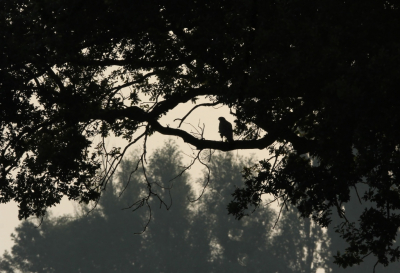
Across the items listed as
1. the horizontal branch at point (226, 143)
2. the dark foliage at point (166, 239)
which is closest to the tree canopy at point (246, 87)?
the horizontal branch at point (226, 143)

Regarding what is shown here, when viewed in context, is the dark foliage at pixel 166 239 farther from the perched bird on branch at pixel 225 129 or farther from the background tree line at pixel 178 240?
the perched bird on branch at pixel 225 129

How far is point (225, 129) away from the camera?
13.7 meters

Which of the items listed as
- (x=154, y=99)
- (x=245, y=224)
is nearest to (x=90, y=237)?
(x=245, y=224)

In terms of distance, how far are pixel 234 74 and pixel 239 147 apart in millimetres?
1961

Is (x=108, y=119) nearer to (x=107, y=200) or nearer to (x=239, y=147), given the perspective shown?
(x=239, y=147)

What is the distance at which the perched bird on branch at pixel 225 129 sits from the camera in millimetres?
13664

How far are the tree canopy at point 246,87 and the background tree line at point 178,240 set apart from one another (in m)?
58.5

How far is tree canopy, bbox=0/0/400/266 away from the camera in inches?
365

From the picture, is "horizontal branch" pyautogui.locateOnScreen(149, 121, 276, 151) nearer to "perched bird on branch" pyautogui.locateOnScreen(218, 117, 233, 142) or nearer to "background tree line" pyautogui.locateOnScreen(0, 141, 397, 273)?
"perched bird on branch" pyautogui.locateOnScreen(218, 117, 233, 142)

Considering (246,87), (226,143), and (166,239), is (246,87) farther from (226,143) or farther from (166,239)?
(166,239)

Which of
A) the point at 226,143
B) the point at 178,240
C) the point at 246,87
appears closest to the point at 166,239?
Result: the point at 178,240

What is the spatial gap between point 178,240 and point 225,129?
2424 inches

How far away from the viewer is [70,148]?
11547mm

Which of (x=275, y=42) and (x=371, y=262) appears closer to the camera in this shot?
(x=275, y=42)
